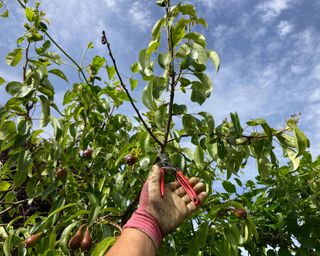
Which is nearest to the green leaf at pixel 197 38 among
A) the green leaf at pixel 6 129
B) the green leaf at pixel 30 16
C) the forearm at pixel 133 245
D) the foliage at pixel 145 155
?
the foliage at pixel 145 155

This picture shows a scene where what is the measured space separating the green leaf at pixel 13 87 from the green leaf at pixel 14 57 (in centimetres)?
25

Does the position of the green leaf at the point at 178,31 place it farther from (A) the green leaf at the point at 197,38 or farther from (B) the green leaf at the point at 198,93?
(B) the green leaf at the point at 198,93

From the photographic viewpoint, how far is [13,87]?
67.7 inches

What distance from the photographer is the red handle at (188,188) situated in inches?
57.8

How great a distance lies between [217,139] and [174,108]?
8.5 inches

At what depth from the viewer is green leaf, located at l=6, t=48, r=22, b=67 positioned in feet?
6.33

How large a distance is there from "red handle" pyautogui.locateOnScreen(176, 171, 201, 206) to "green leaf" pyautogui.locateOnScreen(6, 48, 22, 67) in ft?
3.27

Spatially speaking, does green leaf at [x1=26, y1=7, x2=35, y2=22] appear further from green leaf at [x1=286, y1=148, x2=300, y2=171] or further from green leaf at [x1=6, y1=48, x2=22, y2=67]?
green leaf at [x1=286, y1=148, x2=300, y2=171]

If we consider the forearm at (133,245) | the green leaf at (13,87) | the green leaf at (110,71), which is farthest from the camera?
the green leaf at (110,71)

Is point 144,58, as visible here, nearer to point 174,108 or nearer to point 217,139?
point 174,108

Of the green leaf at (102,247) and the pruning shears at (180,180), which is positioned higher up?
the pruning shears at (180,180)

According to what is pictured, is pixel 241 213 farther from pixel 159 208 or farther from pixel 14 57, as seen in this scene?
pixel 14 57

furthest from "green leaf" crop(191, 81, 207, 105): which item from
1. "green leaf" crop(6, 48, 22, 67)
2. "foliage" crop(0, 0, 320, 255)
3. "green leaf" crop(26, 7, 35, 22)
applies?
"green leaf" crop(26, 7, 35, 22)

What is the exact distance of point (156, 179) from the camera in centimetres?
145
